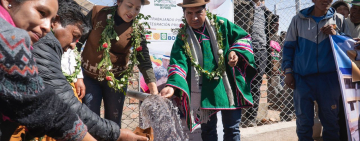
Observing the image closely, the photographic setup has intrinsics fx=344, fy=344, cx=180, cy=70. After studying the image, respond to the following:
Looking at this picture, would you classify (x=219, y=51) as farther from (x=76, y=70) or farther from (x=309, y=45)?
(x=76, y=70)

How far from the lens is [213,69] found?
3434 millimetres

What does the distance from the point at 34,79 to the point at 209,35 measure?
2.56 meters

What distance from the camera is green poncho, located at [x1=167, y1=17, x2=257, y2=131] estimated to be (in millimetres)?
3359

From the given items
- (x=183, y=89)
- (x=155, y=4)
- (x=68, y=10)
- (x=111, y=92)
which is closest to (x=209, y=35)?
(x=183, y=89)

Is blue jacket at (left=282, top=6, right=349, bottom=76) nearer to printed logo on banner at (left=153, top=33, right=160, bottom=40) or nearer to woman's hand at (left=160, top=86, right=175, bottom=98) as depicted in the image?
woman's hand at (left=160, top=86, right=175, bottom=98)

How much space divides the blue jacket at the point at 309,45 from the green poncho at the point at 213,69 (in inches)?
21.4

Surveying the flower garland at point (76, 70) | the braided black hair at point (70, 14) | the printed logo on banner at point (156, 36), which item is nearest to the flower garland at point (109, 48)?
the flower garland at point (76, 70)

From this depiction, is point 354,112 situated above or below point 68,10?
below

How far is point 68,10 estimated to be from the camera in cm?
239

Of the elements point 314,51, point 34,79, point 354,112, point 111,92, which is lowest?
point 354,112

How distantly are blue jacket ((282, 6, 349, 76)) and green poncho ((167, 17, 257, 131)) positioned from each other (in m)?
0.54

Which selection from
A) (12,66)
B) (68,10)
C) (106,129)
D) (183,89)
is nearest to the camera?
(12,66)

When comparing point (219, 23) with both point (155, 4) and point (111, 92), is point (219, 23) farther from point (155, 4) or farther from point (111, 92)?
point (111, 92)

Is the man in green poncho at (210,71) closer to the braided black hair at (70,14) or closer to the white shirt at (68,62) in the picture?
the white shirt at (68,62)
